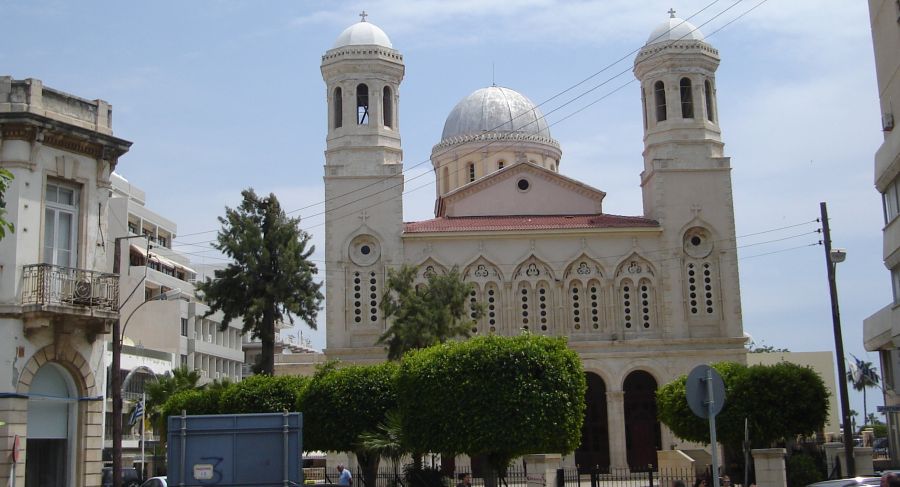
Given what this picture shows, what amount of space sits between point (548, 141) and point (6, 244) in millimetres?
45621

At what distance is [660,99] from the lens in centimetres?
5441

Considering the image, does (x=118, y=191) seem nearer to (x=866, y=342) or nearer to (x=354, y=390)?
(x=354, y=390)

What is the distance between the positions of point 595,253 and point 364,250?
1126 cm

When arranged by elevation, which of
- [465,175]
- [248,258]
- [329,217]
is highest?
[465,175]

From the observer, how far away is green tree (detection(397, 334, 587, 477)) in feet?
A: 89.7

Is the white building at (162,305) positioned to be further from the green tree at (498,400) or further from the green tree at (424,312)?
the green tree at (498,400)

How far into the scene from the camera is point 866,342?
3994 cm

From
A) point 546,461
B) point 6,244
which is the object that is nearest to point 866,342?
point 546,461

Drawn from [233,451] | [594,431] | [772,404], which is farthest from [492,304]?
[233,451]

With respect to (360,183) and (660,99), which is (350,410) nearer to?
(360,183)

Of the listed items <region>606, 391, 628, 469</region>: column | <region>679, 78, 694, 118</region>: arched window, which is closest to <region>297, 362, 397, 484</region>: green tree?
<region>606, 391, 628, 469</region>: column

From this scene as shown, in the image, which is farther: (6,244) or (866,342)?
(866,342)

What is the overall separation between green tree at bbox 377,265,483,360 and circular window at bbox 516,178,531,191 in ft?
42.0

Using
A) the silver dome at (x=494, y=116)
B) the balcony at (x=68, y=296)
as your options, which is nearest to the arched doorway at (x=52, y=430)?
the balcony at (x=68, y=296)
